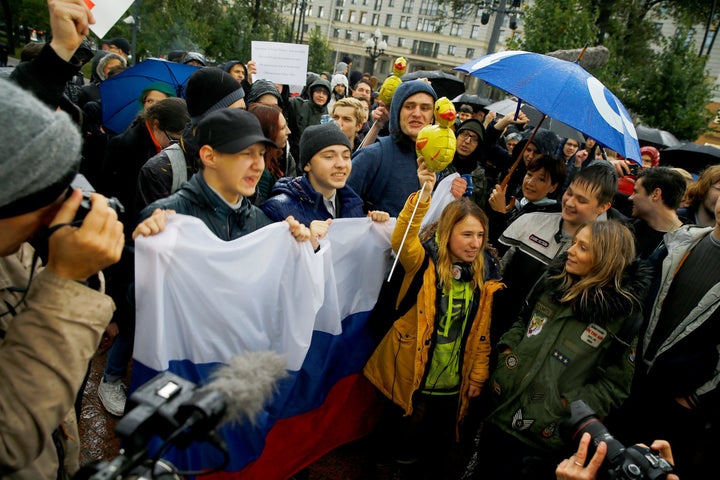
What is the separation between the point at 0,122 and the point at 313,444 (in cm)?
233

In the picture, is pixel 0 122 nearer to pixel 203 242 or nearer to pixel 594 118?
pixel 203 242

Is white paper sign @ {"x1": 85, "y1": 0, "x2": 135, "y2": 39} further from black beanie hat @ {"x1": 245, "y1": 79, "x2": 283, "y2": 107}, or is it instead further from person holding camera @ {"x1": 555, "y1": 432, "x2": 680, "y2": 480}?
person holding camera @ {"x1": 555, "y1": 432, "x2": 680, "y2": 480}

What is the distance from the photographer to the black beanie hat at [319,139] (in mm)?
2646

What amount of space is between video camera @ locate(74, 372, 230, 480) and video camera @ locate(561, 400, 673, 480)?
4.28 ft

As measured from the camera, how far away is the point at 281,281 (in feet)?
7.41

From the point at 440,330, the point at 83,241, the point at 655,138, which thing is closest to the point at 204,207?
the point at 83,241

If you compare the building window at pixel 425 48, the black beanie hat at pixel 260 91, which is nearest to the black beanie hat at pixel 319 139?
the black beanie hat at pixel 260 91

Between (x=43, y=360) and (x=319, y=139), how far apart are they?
1.94 meters

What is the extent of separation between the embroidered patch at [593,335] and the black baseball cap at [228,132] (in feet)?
6.50

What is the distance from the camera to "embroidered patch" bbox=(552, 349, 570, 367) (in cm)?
245

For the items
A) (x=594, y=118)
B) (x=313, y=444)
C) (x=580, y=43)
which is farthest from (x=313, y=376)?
(x=580, y=43)

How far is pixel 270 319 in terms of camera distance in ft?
7.39

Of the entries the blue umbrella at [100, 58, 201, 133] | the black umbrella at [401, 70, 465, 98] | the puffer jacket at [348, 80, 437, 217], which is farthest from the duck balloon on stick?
the black umbrella at [401, 70, 465, 98]

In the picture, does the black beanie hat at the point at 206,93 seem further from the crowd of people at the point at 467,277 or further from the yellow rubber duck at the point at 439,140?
the yellow rubber duck at the point at 439,140
